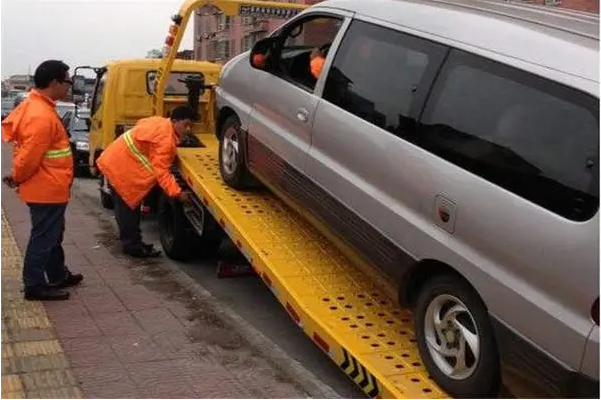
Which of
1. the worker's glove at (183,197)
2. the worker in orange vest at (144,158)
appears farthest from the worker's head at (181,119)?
the worker's glove at (183,197)

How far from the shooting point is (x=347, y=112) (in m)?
4.24

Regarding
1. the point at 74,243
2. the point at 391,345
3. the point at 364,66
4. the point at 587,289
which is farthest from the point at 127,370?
the point at 74,243

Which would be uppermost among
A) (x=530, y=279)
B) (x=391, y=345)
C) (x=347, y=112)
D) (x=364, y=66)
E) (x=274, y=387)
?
(x=364, y=66)

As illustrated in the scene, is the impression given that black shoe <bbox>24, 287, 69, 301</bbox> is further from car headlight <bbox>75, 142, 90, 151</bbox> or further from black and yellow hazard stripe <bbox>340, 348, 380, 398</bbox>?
car headlight <bbox>75, 142, 90, 151</bbox>

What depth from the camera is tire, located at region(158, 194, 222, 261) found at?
680 centimetres

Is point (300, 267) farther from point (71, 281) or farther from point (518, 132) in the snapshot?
point (71, 281)

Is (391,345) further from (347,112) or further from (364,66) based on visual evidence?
(364,66)

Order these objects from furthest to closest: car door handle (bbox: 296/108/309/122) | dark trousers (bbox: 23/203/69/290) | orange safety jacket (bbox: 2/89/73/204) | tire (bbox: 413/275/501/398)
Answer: dark trousers (bbox: 23/203/69/290)
orange safety jacket (bbox: 2/89/73/204)
car door handle (bbox: 296/108/309/122)
tire (bbox: 413/275/501/398)

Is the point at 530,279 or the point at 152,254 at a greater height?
the point at 530,279

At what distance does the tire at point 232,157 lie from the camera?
576 centimetres

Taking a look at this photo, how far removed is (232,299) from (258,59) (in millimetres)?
2012

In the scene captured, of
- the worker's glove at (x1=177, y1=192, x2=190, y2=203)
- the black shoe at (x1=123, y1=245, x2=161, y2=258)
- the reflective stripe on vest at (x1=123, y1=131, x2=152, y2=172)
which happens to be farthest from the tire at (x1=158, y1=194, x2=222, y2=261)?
the reflective stripe on vest at (x1=123, y1=131, x2=152, y2=172)

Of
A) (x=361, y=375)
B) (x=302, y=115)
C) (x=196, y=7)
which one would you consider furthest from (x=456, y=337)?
(x=196, y=7)

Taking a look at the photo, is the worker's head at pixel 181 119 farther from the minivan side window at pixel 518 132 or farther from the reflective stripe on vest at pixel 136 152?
the minivan side window at pixel 518 132
